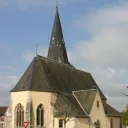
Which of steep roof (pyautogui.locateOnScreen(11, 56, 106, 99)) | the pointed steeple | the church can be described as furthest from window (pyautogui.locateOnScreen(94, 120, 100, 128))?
the pointed steeple

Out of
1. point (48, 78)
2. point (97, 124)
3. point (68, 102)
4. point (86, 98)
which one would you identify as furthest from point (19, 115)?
point (97, 124)

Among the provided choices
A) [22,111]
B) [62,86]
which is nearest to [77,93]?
[62,86]

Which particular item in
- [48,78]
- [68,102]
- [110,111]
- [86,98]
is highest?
[48,78]

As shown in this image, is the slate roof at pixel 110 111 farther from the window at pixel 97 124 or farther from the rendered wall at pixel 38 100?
the rendered wall at pixel 38 100

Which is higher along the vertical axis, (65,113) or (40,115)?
(65,113)

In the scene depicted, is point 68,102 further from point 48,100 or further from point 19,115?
point 19,115

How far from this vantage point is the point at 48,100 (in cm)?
4672

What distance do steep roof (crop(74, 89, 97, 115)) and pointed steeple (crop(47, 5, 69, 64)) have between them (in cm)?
1414

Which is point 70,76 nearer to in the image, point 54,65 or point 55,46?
point 54,65

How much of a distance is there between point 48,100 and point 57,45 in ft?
67.7

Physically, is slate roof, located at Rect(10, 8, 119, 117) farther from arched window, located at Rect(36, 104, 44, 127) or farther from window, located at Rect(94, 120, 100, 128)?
window, located at Rect(94, 120, 100, 128)

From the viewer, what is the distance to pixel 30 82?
46.8 m

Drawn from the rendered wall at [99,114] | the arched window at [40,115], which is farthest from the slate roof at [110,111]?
the arched window at [40,115]

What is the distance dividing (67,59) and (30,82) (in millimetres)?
20029
